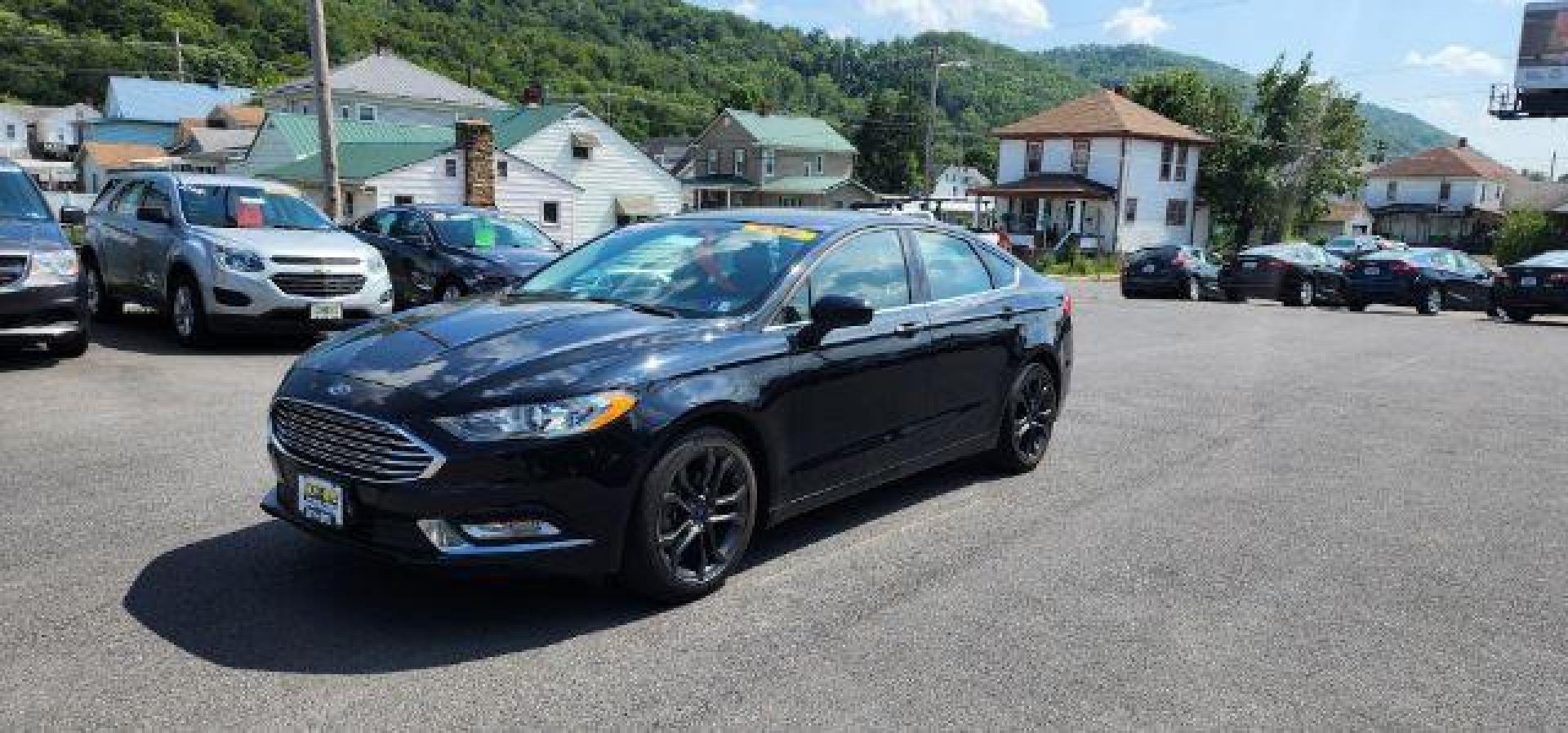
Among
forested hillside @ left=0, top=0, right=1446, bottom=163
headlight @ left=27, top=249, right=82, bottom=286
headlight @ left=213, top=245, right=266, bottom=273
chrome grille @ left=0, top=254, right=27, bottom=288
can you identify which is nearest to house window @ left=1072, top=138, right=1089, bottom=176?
forested hillside @ left=0, top=0, right=1446, bottom=163

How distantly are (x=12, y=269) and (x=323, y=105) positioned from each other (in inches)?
321

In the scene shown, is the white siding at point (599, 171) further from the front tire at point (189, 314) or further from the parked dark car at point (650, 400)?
the parked dark car at point (650, 400)

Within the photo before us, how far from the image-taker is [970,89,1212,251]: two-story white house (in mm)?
48438

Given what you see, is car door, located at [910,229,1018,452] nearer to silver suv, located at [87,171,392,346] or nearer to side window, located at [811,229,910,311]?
side window, located at [811,229,910,311]

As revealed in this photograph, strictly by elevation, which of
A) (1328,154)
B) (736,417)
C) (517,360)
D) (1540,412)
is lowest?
(1540,412)

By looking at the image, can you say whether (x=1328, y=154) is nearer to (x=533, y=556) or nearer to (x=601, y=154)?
(x=601, y=154)

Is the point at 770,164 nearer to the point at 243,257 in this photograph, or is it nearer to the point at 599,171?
the point at 599,171

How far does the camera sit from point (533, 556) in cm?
388

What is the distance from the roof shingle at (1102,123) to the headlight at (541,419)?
4731 cm

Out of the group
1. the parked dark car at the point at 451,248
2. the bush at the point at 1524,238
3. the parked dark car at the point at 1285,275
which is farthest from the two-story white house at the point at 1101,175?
the parked dark car at the point at 451,248

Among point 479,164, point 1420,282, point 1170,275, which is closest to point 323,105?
point 479,164

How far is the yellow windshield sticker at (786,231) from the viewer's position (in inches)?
206

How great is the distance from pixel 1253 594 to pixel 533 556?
3.09 meters

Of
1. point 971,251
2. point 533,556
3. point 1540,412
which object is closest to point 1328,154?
point 1540,412
